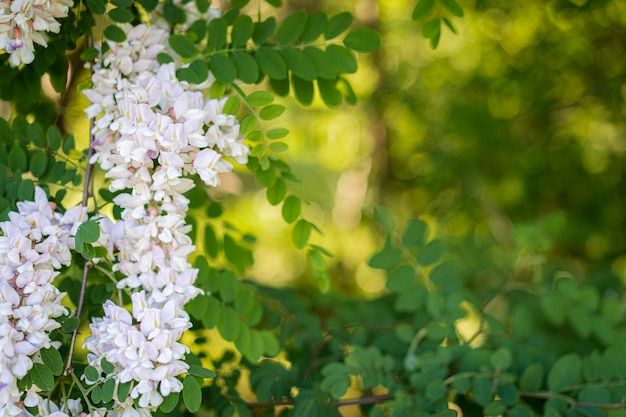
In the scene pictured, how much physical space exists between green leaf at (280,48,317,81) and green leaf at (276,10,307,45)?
0.02 meters

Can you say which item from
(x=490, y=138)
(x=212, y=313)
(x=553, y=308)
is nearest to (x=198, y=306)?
(x=212, y=313)

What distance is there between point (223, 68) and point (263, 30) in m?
0.13

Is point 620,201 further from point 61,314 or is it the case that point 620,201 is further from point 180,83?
point 61,314

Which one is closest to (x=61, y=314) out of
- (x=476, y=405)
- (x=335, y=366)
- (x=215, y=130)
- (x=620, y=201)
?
(x=215, y=130)

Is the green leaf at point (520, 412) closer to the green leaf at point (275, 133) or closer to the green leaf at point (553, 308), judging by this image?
the green leaf at point (553, 308)

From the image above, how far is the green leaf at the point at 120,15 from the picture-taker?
3.23 ft

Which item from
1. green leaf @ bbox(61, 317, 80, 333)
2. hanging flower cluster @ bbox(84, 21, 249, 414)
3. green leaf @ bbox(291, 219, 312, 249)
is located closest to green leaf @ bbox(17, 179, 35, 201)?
hanging flower cluster @ bbox(84, 21, 249, 414)

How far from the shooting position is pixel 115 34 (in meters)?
0.98

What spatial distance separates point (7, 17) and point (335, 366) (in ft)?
2.60

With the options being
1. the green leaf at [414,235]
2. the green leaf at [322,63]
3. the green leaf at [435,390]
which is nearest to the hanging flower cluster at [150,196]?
the green leaf at [322,63]

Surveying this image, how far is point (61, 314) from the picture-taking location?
0.84 metres

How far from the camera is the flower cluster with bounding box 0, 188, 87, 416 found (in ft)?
2.49

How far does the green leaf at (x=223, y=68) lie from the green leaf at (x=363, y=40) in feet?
0.73

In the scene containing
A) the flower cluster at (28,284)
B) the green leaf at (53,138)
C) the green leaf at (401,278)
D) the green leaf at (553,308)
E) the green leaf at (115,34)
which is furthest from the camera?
the green leaf at (553,308)
